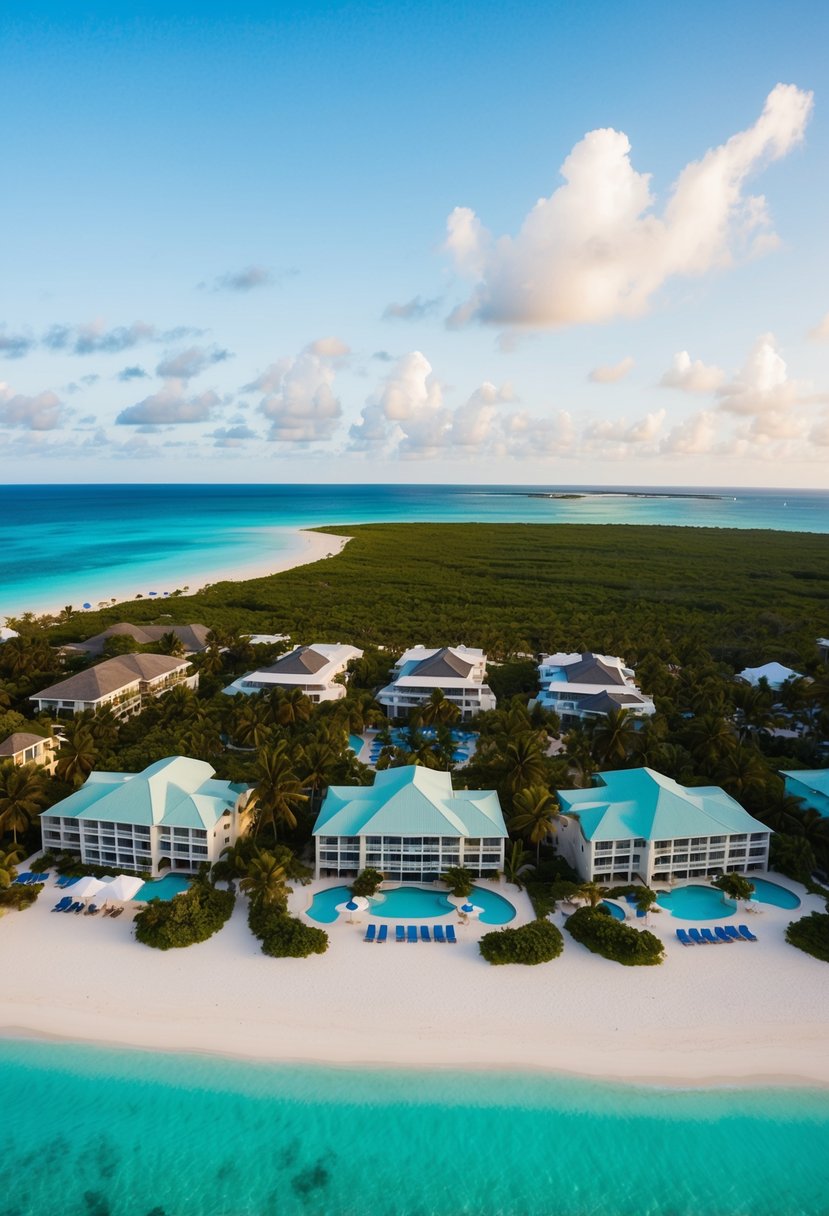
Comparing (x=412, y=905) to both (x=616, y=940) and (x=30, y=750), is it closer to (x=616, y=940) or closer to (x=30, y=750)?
(x=616, y=940)

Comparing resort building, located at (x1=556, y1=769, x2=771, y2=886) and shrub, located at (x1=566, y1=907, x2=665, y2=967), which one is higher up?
resort building, located at (x1=556, y1=769, x2=771, y2=886)

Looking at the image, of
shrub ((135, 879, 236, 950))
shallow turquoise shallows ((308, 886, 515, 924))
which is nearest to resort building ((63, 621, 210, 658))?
shrub ((135, 879, 236, 950))

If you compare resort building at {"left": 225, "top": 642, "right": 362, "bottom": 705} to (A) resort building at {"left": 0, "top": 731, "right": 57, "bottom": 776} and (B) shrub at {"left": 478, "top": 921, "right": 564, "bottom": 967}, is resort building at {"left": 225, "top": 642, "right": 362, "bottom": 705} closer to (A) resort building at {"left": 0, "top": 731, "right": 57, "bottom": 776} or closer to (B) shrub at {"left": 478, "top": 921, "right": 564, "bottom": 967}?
(A) resort building at {"left": 0, "top": 731, "right": 57, "bottom": 776}

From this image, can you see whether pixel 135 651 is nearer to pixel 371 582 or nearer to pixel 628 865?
pixel 628 865

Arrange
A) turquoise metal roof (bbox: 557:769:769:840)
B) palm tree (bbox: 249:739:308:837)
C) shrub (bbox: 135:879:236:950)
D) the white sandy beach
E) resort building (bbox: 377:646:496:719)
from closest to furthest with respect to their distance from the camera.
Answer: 1. the white sandy beach
2. shrub (bbox: 135:879:236:950)
3. turquoise metal roof (bbox: 557:769:769:840)
4. palm tree (bbox: 249:739:308:837)
5. resort building (bbox: 377:646:496:719)

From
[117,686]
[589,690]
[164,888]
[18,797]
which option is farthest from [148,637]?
[589,690]

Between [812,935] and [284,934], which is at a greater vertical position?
[284,934]

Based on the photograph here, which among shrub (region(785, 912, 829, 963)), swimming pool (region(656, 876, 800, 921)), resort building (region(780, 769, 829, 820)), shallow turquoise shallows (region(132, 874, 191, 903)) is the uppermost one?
resort building (region(780, 769, 829, 820))
